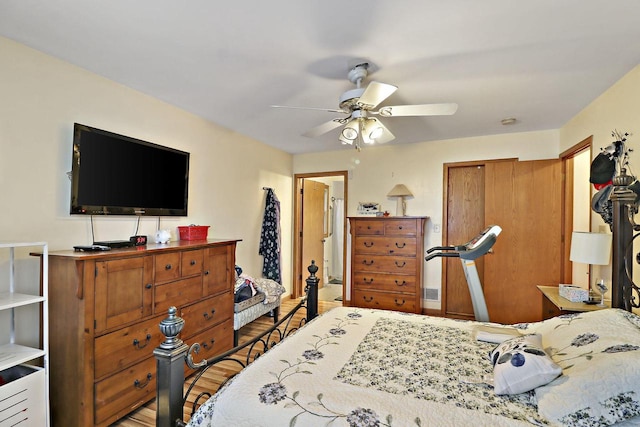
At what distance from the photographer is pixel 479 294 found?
2.29 meters

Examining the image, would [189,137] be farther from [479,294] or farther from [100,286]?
[479,294]

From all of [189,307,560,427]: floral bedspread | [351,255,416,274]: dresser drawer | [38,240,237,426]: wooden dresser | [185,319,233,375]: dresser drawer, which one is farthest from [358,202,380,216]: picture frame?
[189,307,560,427]: floral bedspread

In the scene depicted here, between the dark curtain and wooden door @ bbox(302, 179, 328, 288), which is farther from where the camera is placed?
wooden door @ bbox(302, 179, 328, 288)

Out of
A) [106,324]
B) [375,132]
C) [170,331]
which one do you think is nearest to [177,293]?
[106,324]

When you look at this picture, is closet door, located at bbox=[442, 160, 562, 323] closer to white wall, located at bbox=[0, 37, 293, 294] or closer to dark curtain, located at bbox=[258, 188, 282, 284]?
dark curtain, located at bbox=[258, 188, 282, 284]

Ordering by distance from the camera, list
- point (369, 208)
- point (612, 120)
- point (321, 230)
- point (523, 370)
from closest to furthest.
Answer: point (523, 370) → point (612, 120) → point (369, 208) → point (321, 230)

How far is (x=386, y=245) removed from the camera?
4.12 metres

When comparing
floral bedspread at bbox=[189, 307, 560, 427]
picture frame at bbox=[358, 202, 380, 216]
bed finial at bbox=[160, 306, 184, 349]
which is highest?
picture frame at bbox=[358, 202, 380, 216]

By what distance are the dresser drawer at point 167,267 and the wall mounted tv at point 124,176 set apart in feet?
1.78

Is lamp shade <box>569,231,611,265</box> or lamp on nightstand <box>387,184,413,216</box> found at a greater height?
lamp on nightstand <box>387,184,413,216</box>

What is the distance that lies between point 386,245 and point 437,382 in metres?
2.85

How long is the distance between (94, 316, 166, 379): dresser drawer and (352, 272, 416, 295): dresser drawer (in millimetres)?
2526

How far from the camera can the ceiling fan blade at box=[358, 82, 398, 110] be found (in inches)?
74.4

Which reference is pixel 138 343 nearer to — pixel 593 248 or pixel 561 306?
pixel 561 306
